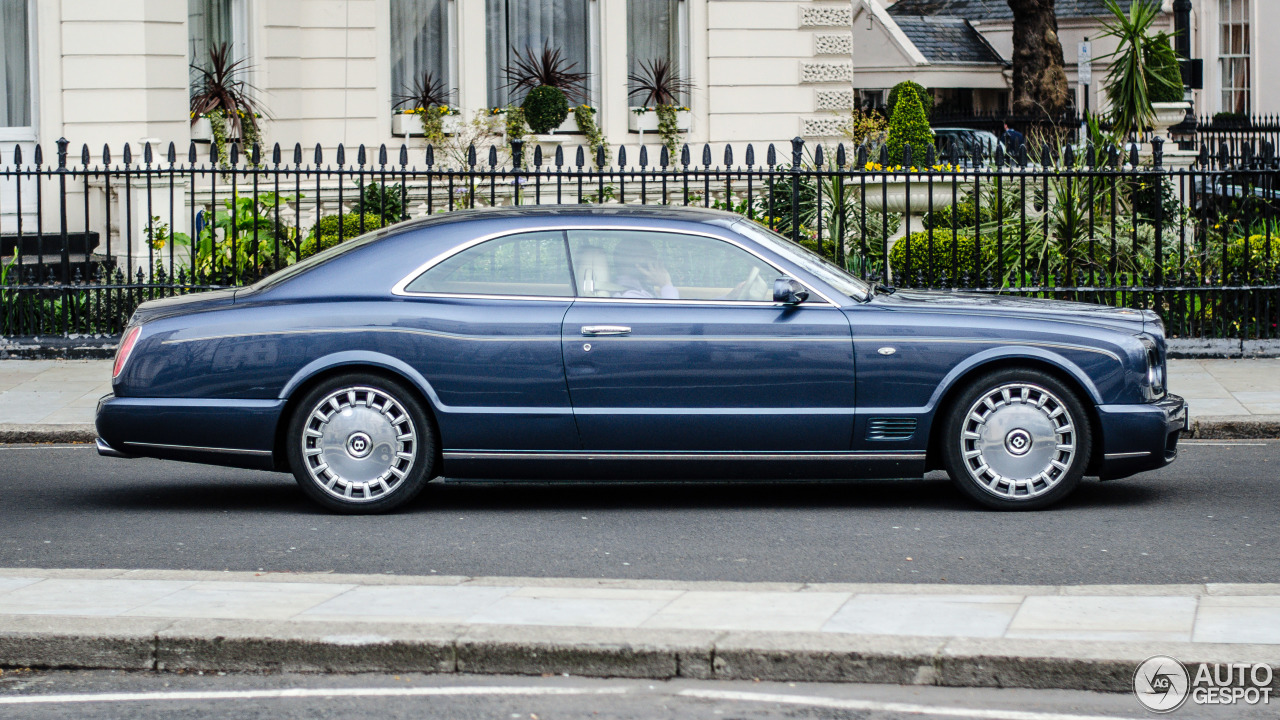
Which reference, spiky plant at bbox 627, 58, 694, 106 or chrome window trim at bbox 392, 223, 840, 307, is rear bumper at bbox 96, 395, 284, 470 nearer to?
chrome window trim at bbox 392, 223, 840, 307

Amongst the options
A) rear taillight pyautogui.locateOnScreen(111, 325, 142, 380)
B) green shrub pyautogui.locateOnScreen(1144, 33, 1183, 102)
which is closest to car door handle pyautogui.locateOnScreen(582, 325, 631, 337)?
rear taillight pyautogui.locateOnScreen(111, 325, 142, 380)

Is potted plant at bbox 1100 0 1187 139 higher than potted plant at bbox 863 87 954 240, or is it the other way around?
potted plant at bbox 1100 0 1187 139

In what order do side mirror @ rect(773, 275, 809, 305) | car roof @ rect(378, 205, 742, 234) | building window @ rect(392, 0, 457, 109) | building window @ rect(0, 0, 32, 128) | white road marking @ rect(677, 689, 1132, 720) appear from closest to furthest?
white road marking @ rect(677, 689, 1132, 720) → side mirror @ rect(773, 275, 809, 305) → car roof @ rect(378, 205, 742, 234) → building window @ rect(0, 0, 32, 128) → building window @ rect(392, 0, 457, 109)

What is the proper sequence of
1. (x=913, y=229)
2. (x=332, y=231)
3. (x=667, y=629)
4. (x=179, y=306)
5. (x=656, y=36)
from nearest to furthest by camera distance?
1. (x=667, y=629)
2. (x=179, y=306)
3. (x=332, y=231)
4. (x=913, y=229)
5. (x=656, y=36)

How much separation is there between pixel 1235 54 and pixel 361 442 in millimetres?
30684

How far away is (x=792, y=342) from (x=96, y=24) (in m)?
11.6

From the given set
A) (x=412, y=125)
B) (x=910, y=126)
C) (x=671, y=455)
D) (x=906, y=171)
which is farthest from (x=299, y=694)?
(x=412, y=125)

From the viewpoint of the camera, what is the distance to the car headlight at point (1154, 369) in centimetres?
773

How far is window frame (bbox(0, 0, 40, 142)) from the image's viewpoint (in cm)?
1698

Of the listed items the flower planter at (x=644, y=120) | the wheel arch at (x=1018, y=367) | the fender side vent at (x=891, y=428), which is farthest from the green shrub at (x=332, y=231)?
the wheel arch at (x=1018, y=367)

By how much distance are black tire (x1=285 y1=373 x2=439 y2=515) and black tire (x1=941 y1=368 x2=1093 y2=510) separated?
8.33 ft

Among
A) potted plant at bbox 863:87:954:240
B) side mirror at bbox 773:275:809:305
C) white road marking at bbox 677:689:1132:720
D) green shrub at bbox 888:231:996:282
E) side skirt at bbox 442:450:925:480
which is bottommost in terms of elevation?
white road marking at bbox 677:689:1132:720

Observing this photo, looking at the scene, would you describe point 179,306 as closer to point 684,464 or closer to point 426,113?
point 684,464

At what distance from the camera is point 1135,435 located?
766 cm
